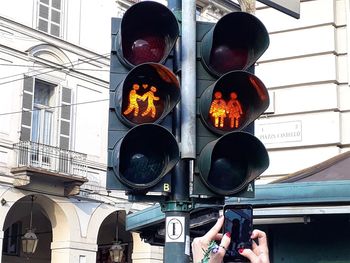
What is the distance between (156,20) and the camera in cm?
452

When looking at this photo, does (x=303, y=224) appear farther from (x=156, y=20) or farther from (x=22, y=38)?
(x=22, y=38)

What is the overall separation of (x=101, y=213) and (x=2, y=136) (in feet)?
15.6

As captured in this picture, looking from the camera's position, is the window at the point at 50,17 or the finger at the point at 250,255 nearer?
the finger at the point at 250,255

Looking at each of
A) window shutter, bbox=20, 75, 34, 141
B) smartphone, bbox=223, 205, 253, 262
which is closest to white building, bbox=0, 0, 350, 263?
window shutter, bbox=20, 75, 34, 141

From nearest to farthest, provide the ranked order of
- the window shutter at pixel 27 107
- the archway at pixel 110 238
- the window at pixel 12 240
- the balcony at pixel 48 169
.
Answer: the balcony at pixel 48 169, the window shutter at pixel 27 107, the window at pixel 12 240, the archway at pixel 110 238

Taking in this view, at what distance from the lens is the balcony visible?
21.8 m

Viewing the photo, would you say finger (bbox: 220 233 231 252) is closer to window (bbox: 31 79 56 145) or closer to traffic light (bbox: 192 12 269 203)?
traffic light (bbox: 192 12 269 203)

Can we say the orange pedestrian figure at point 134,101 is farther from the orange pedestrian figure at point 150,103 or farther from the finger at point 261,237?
the finger at point 261,237

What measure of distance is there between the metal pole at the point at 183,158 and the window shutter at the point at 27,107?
18170 mm

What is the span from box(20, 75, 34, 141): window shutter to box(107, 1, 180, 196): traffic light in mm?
18230

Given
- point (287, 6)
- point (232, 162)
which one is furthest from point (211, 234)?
point (287, 6)

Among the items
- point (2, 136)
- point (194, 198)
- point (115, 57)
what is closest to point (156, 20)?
point (115, 57)

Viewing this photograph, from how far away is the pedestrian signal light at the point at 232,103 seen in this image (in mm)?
4484

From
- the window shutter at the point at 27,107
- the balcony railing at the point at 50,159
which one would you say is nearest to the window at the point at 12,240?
the balcony railing at the point at 50,159
